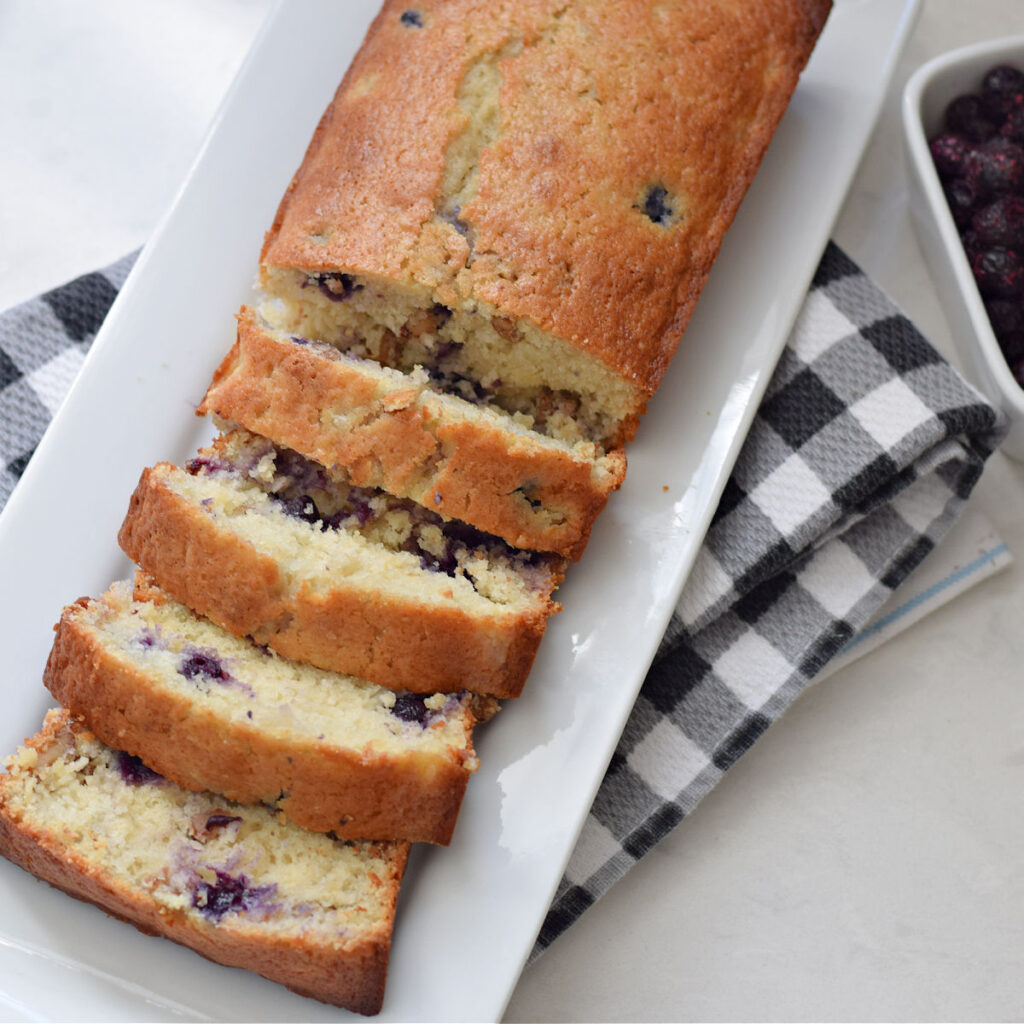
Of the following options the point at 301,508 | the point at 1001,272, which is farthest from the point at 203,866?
the point at 1001,272

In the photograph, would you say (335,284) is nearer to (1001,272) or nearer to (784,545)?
(784,545)

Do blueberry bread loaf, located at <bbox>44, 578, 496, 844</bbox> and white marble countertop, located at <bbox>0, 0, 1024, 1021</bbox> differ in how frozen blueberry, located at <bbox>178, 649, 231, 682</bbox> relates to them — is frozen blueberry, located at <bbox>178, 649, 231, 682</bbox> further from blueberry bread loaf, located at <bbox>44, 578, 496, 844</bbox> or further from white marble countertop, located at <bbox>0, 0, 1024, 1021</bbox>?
white marble countertop, located at <bbox>0, 0, 1024, 1021</bbox>

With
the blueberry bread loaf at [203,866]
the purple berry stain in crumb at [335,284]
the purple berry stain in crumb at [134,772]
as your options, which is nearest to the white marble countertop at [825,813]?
the blueberry bread loaf at [203,866]

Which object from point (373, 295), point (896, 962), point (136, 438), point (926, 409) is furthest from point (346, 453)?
point (896, 962)

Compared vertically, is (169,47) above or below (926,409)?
below

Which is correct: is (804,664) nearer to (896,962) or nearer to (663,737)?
(663,737)

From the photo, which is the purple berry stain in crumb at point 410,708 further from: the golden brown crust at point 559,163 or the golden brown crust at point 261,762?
the golden brown crust at point 559,163
